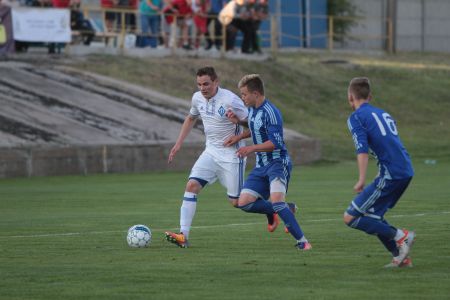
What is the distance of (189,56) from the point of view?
43.3 meters

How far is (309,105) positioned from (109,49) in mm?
7359

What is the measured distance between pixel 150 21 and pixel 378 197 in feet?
97.6

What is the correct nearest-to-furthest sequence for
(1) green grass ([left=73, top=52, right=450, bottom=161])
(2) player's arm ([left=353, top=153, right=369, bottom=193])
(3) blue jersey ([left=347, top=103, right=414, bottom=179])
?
(2) player's arm ([left=353, top=153, right=369, bottom=193]), (3) blue jersey ([left=347, top=103, right=414, bottom=179]), (1) green grass ([left=73, top=52, right=450, bottom=161])

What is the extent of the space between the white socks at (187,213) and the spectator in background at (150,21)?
82.9 ft

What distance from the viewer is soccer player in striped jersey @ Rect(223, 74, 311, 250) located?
13617mm

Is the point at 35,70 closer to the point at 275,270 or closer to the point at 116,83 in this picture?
the point at 116,83

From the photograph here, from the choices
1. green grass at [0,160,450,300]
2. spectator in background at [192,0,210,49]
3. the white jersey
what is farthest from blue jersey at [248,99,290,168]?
spectator in background at [192,0,210,49]

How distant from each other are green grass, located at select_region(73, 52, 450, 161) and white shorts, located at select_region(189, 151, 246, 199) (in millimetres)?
20773

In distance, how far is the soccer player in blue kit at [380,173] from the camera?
38.2 feet

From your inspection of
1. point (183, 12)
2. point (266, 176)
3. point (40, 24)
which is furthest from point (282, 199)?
point (183, 12)

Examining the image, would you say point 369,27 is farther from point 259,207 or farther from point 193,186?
point 259,207

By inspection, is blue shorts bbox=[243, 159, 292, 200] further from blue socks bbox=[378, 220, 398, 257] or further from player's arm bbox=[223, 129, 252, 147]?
blue socks bbox=[378, 220, 398, 257]

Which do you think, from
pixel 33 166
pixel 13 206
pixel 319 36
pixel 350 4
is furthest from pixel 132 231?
pixel 350 4

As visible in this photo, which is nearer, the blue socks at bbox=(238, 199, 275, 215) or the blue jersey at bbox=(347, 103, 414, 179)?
the blue jersey at bbox=(347, 103, 414, 179)
